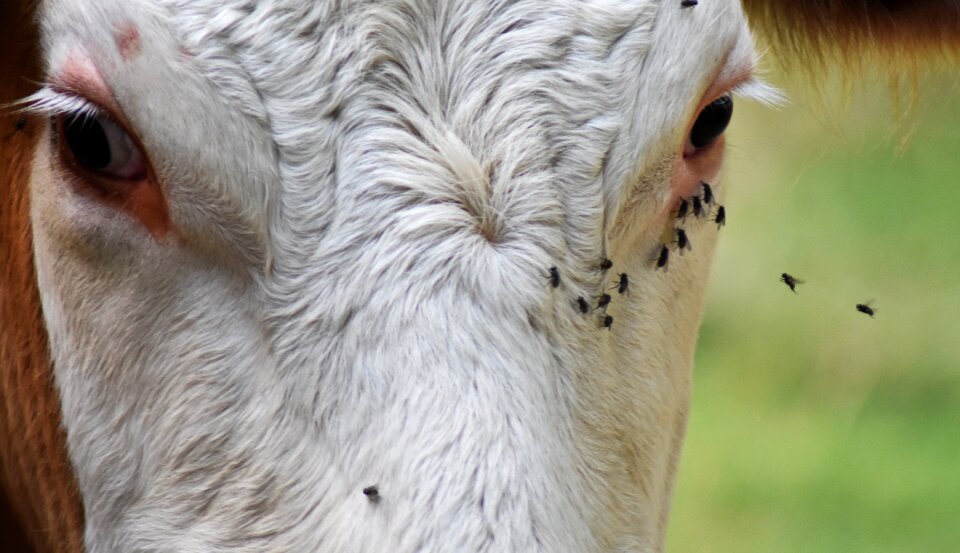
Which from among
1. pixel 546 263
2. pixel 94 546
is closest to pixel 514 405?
pixel 546 263

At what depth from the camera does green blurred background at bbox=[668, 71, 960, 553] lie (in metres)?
9.00

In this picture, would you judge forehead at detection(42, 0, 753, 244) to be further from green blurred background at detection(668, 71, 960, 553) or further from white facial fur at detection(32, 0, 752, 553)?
green blurred background at detection(668, 71, 960, 553)

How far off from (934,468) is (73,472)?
771 cm

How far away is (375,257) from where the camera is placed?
7.88ft

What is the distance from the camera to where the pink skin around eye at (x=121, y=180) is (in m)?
2.56

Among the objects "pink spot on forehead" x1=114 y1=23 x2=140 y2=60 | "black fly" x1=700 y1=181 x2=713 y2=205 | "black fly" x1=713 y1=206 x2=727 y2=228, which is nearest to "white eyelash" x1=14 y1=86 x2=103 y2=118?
"pink spot on forehead" x1=114 y1=23 x2=140 y2=60

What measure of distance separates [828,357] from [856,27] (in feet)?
21.1

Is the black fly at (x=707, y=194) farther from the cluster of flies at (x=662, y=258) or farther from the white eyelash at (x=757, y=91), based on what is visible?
the white eyelash at (x=757, y=91)

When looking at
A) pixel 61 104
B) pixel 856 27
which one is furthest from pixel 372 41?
pixel 856 27

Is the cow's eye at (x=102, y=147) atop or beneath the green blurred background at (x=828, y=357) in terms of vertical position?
atop

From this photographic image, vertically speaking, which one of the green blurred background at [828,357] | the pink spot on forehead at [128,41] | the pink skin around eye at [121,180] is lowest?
the green blurred background at [828,357]

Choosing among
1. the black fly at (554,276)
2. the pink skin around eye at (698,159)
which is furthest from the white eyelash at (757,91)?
the black fly at (554,276)

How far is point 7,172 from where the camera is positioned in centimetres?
307

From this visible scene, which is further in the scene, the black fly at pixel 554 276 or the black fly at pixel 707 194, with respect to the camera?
the black fly at pixel 707 194
